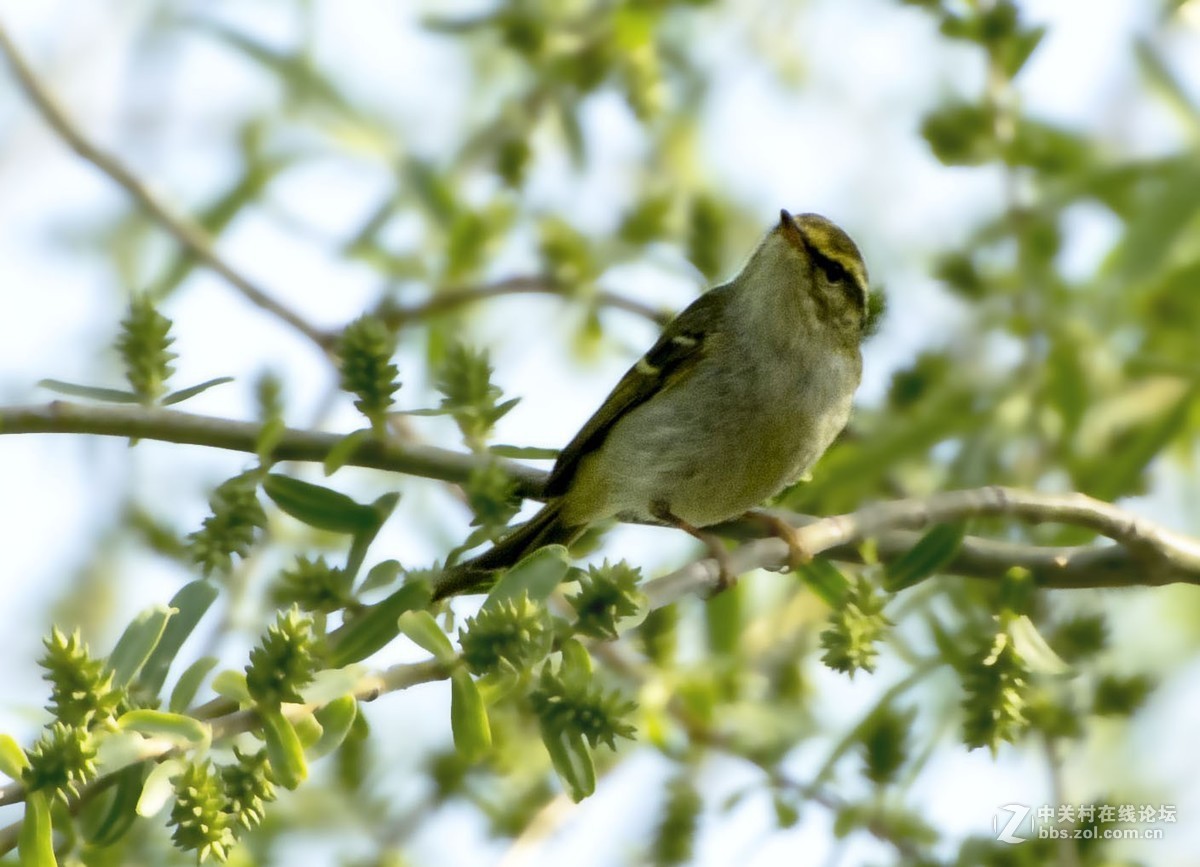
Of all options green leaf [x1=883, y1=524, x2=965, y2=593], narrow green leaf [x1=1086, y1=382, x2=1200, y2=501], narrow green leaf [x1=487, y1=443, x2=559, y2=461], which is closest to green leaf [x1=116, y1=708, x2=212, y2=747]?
narrow green leaf [x1=487, y1=443, x2=559, y2=461]

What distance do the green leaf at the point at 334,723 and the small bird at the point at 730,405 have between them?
1487 mm

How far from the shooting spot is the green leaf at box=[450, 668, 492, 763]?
1.95 metres

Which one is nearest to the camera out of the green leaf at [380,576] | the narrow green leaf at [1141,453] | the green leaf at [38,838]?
the green leaf at [38,838]

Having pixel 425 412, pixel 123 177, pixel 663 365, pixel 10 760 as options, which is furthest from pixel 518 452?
pixel 123 177

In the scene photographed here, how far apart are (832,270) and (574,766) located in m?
2.27

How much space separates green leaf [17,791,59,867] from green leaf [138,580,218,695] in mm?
371

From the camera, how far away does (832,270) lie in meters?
3.99

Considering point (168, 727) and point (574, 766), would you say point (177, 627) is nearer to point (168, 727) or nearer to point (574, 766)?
point (168, 727)

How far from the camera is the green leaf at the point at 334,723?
1.88 meters

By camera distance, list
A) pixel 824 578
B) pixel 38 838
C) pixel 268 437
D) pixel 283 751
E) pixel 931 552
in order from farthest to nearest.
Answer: pixel 824 578 → pixel 931 552 → pixel 268 437 → pixel 283 751 → pixel 38 838

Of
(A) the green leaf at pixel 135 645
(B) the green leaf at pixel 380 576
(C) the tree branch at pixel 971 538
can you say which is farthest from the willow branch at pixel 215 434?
(A) the green leaf at pixel 135 645

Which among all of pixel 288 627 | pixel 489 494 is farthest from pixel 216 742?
pixel 489 494

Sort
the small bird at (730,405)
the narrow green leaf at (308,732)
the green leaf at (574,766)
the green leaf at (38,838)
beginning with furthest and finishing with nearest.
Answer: the small bird at (730,405), the green leaf at (574,766), the narrow green leaf at (308,732), the green leaf at (38,838)

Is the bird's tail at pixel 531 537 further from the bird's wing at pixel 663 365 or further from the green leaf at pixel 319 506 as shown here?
the green leaf at pixel 319 506
